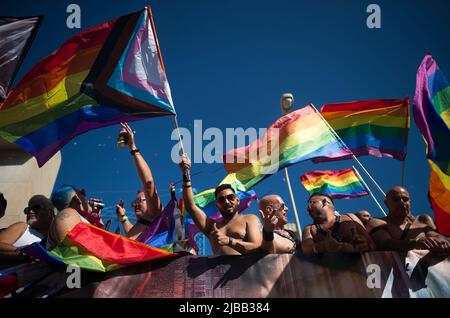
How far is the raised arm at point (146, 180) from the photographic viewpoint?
210 inches

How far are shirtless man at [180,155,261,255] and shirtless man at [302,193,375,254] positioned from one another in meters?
0.57

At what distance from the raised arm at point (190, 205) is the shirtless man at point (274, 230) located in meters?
0.64

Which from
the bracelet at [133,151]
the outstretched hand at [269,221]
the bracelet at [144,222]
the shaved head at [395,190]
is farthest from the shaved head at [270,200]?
the bracelet at [133,151]

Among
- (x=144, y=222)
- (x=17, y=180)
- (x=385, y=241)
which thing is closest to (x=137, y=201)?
(x=144, y=222)

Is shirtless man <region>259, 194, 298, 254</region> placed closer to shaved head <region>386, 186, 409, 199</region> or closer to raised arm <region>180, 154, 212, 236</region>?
raised arm <region>180, 154, 212, 236</region>

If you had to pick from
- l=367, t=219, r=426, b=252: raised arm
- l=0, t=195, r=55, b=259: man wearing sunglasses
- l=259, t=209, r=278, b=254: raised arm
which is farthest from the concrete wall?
l=367, t=219, r=426, b=252: raised arm

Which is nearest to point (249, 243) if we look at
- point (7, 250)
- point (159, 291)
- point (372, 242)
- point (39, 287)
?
point (159, 291)

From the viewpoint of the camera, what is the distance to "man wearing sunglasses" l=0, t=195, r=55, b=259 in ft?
14.2

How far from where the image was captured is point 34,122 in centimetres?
573

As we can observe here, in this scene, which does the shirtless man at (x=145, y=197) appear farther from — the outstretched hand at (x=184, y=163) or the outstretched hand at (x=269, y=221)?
the outstretched hand at (x=269, y=221)

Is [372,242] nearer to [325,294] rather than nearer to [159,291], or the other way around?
[325,294]
